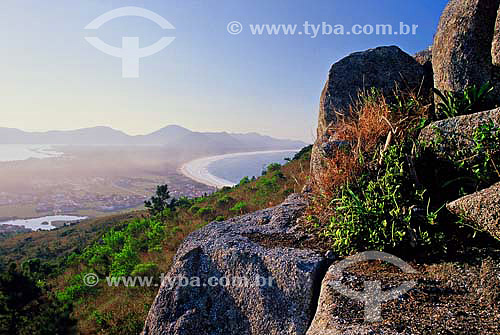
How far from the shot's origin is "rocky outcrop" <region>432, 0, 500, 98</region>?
5379 mm

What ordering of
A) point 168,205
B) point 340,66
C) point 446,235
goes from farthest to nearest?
point 168,205 → point 340,66 → point 446,235

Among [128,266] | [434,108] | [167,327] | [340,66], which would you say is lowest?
[128,266]

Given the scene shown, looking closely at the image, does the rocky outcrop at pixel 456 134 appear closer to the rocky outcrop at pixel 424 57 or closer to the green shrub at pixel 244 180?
the rocky outcrop at pixel 424 57

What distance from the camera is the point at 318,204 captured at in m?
5.57

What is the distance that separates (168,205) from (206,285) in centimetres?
2324

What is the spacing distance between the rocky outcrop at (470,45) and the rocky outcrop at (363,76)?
5.26 feet

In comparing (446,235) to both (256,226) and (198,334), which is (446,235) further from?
(198,334)

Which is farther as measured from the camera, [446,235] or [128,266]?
[128,266]

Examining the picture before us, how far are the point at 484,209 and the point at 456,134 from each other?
1429 mm

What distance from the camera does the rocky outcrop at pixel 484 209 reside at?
3381 millimetres

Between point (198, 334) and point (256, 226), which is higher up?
point (256, 226)

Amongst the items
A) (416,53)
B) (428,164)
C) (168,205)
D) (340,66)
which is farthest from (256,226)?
(168,205)

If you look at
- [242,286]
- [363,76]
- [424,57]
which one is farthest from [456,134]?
[424,57]

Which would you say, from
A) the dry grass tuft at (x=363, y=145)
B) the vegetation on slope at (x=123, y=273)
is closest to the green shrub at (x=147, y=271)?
the vegetation on slope at (x=123, y=273)
